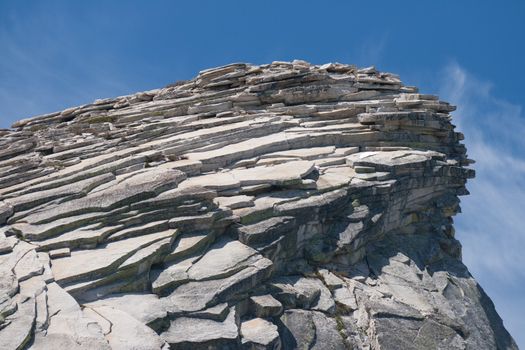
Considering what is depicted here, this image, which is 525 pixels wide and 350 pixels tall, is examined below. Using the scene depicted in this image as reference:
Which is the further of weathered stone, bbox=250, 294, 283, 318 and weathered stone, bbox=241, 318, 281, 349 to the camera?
weathered stone, bbox=250, 294, 283, 318

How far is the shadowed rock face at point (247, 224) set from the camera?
70.1 ft

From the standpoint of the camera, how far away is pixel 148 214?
2588 centimetres

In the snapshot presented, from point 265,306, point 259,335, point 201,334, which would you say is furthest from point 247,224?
point 201,334

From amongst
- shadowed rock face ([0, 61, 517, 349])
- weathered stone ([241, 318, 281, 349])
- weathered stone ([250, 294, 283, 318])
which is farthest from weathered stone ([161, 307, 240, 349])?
weathered stone ([250, 294, 283, 318])

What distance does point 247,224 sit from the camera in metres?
27.4

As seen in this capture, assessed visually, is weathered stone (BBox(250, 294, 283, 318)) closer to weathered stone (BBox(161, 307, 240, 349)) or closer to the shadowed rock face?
the shadowed rock face

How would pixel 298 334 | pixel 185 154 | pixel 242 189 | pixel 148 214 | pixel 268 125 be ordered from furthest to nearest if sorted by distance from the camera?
pixel 268 125 < pixel 185 154 < pixel 242 189 < pixel 148 214 < pixel 298 334

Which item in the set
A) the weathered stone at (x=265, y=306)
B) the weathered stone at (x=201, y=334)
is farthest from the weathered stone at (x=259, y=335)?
the weathered stone at (x=201, y=334)

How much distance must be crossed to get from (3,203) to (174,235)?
9005mm

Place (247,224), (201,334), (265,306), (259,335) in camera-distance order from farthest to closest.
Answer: (247,224) < (265,306) < (259,335) < (201,334)

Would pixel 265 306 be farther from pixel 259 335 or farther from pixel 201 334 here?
pixel 201 334

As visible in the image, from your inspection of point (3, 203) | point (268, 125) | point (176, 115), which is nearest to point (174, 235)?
point (3, 203)

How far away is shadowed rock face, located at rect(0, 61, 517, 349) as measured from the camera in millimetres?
21375

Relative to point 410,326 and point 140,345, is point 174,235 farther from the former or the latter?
point 410,326
